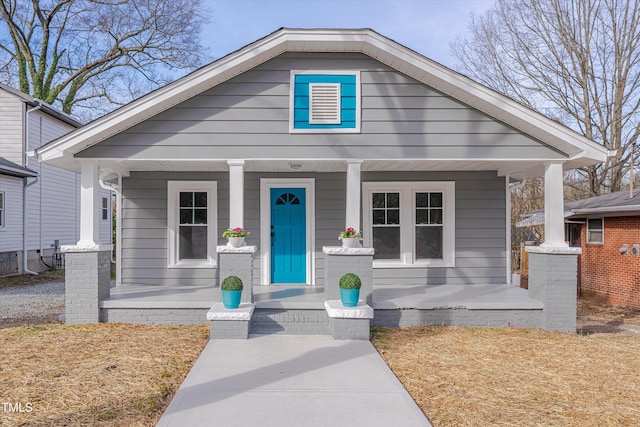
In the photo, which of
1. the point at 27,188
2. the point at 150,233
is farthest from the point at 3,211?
the point at 150,233

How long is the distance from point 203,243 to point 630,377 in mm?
6827

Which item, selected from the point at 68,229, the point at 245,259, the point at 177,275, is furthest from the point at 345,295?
the point at 68,229

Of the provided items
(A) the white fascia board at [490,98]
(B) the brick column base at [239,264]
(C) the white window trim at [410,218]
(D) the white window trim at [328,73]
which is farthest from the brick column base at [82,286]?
(A) the white fascia board at [490,98]

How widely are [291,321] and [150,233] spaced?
3.66m

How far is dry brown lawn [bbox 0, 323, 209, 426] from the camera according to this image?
3.52m

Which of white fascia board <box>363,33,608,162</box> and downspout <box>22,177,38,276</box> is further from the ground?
white fascia board <box>363,33,608,162</box>

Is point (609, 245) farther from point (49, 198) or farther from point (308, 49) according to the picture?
point (49, 198)

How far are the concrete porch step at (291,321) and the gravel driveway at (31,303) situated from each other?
3.78 meters

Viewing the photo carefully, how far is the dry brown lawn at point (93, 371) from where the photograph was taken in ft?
11.6

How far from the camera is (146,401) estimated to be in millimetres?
3777

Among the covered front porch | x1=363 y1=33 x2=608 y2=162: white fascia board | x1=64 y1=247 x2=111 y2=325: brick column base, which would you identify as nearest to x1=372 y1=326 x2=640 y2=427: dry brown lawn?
the covered front porch

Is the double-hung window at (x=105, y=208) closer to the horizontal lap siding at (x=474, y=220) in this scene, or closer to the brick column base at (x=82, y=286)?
the brick column base at (x=82, y=286)

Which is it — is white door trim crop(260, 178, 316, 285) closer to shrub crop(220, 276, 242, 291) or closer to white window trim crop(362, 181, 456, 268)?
white window trim crop(362, 181, 456, 268)

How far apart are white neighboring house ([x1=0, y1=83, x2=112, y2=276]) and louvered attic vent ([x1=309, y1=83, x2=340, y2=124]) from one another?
10743 mm
